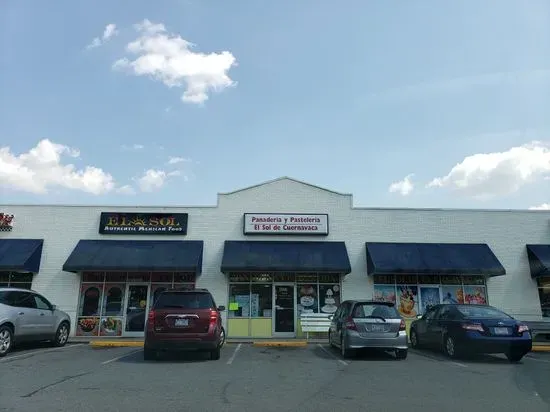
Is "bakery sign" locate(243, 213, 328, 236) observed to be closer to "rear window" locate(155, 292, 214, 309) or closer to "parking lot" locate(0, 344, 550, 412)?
"parking lot" locate(0, 344, 550, 412)

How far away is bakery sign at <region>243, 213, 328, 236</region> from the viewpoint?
796 inches

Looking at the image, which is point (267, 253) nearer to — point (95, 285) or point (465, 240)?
point (95, 285)

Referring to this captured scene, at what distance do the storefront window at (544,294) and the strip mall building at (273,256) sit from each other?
43mm

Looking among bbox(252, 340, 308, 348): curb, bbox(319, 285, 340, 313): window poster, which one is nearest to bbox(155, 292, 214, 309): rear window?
bbox(252, 340, 308, 348): curb

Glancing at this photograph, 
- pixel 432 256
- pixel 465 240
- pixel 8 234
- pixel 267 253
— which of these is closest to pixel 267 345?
pixel 267 253

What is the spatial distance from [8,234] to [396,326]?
16791 mm

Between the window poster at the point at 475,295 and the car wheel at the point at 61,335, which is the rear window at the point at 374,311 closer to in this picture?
the car wheel at the point at 61,335

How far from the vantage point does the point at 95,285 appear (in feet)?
65.3

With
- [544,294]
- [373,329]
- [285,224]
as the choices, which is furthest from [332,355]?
[544,294]

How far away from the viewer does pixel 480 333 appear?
11.6 meters

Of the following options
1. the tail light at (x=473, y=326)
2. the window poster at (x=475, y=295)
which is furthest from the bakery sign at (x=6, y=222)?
the window poster at (x=475, y=295)

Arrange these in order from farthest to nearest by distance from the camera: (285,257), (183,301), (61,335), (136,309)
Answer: (136,309), (285,257), (61,335), (183,301)

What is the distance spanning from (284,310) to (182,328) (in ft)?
30.4

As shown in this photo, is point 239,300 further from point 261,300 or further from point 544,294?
point 544,294
